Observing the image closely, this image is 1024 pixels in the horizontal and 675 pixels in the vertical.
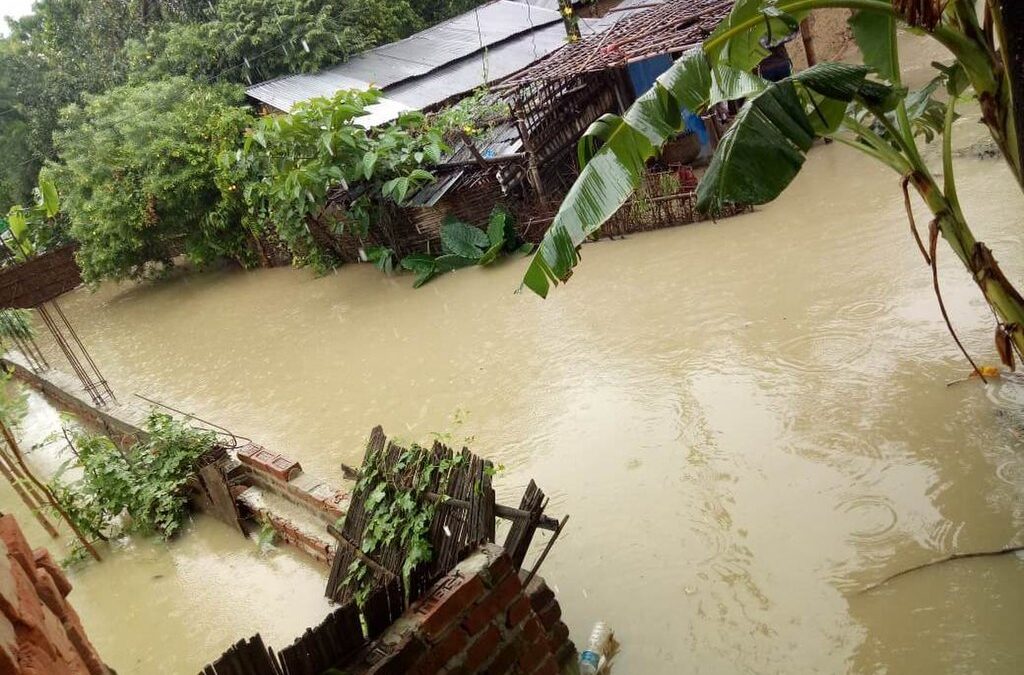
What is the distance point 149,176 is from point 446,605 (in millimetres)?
14507

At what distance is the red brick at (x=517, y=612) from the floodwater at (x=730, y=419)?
1251 mm

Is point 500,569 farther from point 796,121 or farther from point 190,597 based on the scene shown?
point 190,597

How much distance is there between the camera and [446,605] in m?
2.65

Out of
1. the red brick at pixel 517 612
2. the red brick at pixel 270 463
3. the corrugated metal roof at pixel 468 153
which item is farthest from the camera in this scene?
A: the corrugated metal roof at pixel 468 153

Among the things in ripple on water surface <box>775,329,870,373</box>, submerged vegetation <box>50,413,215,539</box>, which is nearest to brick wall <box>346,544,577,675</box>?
ripple on water surface <box>775,329,870,373</box>

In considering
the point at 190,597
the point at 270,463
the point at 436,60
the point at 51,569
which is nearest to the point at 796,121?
the point at 51,569

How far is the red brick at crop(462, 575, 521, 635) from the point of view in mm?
2744

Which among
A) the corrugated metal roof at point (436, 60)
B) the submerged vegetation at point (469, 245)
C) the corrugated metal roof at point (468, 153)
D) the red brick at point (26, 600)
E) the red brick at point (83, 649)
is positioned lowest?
the submerged vegetation at point (469, 245)

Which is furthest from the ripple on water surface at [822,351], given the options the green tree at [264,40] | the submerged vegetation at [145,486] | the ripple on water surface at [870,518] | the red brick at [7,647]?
the green tree at [264,40]

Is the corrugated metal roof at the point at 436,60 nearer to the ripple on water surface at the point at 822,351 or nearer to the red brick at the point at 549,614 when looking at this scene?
the ripple on water surface at the point at 822,351

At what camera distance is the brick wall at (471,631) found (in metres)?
2.57

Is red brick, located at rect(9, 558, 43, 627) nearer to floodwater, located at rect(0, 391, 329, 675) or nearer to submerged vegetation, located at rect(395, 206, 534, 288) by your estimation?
floodwater, located at rect(0, 391, 329, 675)

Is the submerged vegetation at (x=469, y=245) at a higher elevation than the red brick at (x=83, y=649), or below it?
below

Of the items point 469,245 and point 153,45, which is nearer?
point 469,245
